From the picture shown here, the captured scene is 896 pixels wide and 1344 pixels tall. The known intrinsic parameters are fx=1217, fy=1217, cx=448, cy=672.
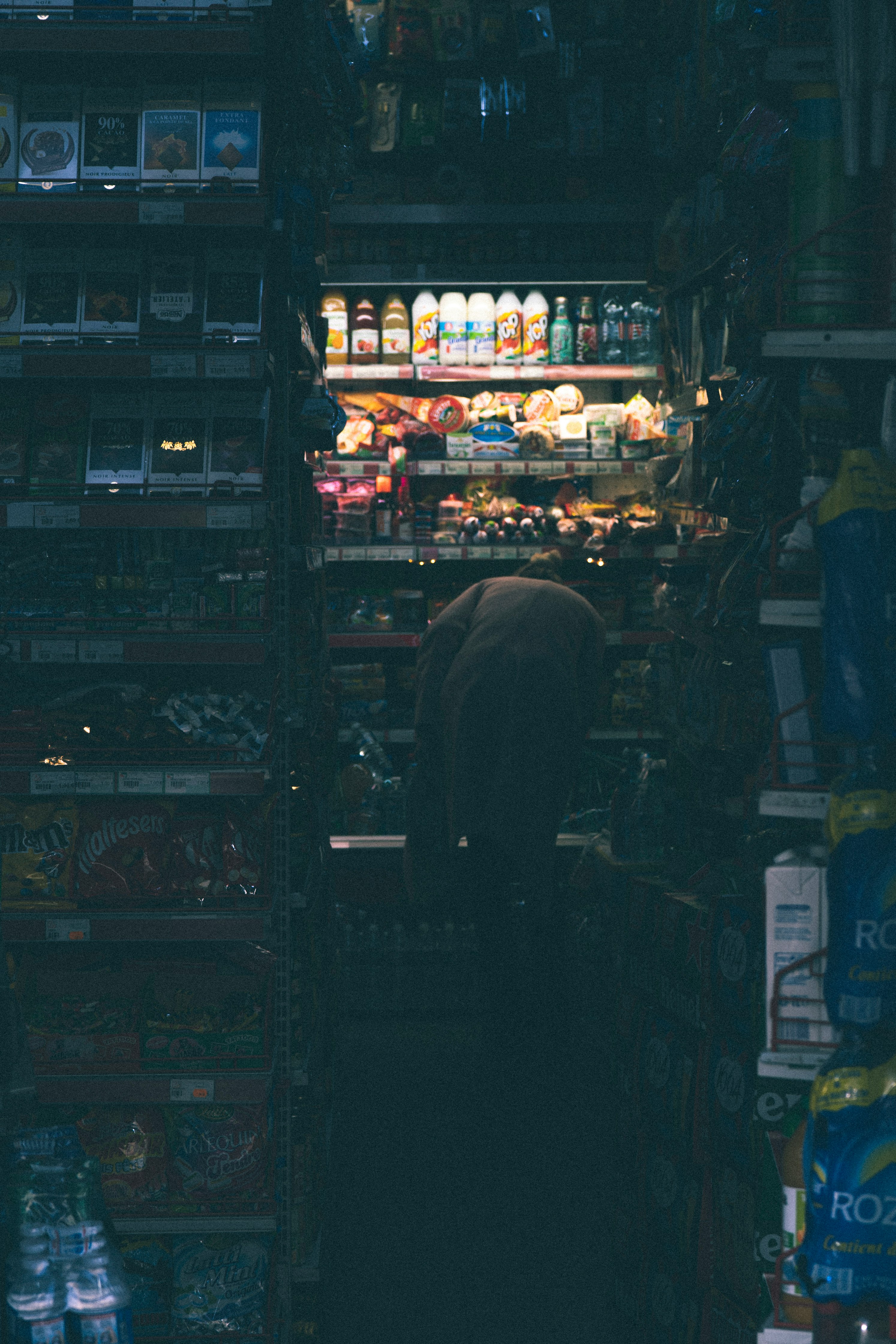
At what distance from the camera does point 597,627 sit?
4445 millimetres

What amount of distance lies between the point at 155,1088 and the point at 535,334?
12.5 feet

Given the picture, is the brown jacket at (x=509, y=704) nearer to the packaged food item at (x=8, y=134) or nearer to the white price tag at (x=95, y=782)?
the white price tag at (x=95, y=782)

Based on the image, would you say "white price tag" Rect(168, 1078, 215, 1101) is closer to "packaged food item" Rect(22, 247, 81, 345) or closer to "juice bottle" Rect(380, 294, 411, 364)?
"packaged food item" Rect(22, 247, 81, 345)

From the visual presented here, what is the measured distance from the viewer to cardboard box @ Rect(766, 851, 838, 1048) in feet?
5.90

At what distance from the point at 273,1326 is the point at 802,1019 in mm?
1654

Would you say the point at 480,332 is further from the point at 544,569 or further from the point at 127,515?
the point at 127,515

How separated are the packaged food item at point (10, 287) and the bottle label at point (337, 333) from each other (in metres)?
2.60

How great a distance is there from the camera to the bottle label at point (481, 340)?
17.8ft

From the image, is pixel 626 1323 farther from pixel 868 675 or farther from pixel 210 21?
pixel 210 21

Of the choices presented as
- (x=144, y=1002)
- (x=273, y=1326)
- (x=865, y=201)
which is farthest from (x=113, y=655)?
(x=865, y=201)

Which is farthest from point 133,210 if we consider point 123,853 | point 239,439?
point 123,853

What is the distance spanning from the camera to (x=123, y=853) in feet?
9.26

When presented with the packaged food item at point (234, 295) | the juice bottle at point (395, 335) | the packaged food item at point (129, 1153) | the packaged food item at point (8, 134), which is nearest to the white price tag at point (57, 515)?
the packaged food item at point (234, 295)

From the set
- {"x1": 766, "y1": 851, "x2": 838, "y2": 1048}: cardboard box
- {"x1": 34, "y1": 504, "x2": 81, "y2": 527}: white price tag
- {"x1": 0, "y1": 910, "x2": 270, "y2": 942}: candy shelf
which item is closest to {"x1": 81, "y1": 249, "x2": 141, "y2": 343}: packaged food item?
{"x1": 34, "y1": 504, "x2": 81, "y2": 527}: white price tag
